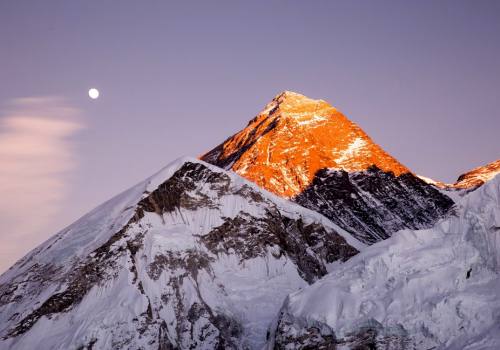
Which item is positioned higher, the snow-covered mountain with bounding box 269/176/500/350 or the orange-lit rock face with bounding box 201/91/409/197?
the orange-lit rock face with bounding box 201/91/409/197

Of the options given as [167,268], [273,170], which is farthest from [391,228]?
[167,268]

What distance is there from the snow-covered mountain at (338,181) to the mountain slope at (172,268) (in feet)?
194

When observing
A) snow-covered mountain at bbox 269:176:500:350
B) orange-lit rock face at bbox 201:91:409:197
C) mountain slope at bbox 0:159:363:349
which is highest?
orange-lit rock face at bbox 201:91:409:197

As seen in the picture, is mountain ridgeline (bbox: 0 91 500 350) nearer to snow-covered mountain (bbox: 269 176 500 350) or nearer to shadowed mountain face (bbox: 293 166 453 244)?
snow-covered mountain (bbox: 269 176 500 350)

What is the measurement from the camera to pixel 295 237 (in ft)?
330

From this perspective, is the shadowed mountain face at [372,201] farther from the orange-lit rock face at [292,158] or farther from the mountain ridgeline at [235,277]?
the mountain ridgeline at [235,277]

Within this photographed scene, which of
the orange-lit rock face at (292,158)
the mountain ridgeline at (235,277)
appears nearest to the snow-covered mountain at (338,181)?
the orange-lit rock face at (292,158)

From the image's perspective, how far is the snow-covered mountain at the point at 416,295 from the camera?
57.2 m

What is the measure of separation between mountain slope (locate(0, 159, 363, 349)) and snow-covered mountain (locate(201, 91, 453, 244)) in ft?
194

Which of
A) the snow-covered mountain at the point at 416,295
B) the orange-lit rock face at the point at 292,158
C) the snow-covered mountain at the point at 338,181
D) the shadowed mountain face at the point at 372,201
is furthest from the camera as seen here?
the orange-lit rock face at the point at 292,158

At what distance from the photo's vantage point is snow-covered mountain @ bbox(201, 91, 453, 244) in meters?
164

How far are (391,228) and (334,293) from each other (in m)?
107

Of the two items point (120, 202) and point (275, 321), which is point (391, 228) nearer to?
point (120, 202)

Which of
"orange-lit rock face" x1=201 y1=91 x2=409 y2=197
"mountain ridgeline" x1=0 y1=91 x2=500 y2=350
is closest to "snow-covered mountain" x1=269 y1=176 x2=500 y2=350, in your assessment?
"mountain ridgeline" x1=0 y1=91 x2=500 y2=350
